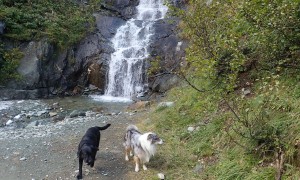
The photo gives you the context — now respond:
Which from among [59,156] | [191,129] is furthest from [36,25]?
[191,129]

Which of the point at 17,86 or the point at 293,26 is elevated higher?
the point at 293,26

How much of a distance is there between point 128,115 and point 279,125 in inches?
268

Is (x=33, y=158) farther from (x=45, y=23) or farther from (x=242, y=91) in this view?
(x=45, y=23)

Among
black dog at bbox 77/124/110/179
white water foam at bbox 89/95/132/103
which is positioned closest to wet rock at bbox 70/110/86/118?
white water foam at bbox 89/95/132/103

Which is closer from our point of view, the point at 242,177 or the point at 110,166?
the point at 242,177

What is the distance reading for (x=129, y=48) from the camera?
1803 centimetres

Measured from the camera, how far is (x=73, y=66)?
1742cm

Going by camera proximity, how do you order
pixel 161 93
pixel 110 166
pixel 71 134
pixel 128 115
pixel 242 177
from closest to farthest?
1. pixel 242 177
2. pixel 110 166
3. pixel 71 134
4. pixel 128 115
5. pixel 161 93

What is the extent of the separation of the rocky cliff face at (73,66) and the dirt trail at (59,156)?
6.94 metres

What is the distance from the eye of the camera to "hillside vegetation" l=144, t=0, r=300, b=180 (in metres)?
4.69

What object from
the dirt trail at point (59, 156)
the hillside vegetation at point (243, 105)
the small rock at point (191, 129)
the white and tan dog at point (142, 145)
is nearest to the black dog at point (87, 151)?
the dirt trail at point (59, 156)

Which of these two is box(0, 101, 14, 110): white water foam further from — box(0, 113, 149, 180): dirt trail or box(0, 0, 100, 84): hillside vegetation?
box(0, 113, 149, 180): dirt trail

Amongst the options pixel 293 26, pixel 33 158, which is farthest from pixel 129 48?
pixel 293 26

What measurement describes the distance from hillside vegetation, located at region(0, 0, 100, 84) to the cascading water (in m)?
2.26
